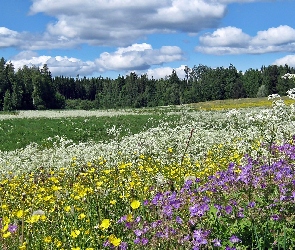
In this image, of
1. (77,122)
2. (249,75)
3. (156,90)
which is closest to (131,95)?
(156,90)

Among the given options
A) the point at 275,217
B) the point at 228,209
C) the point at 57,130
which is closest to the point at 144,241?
the point at 228,209

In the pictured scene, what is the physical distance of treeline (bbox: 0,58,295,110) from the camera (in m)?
101

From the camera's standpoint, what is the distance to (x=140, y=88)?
500ft

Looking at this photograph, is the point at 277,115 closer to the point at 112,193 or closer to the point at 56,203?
the point at 112,193

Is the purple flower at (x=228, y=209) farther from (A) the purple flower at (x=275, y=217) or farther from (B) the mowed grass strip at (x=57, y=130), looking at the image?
(B) the mowed grass strip at (x=57, y=130)

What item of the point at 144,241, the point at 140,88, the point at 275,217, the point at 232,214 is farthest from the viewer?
the point at 140,88

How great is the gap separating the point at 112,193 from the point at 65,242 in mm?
1626

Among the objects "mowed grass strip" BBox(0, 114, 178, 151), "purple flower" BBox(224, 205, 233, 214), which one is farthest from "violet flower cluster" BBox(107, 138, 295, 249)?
"mowed grass strip" BBox(0, 114, 178, 151)

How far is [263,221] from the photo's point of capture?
4.21 metres

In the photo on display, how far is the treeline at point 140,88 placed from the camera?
332 feet

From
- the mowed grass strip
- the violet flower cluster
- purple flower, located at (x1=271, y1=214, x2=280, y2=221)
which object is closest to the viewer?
the violet flower cluster

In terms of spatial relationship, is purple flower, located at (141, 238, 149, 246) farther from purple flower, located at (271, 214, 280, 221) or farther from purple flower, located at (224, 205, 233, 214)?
purple flower, located at (271, 214, 280, 221)

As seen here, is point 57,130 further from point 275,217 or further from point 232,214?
point 275,217

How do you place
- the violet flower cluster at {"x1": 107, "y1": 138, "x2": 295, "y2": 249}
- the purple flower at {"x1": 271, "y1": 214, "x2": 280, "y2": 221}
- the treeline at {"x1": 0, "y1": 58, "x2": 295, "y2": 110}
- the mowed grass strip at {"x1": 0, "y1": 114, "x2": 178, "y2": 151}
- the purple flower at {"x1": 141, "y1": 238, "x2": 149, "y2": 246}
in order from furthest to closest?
the treeline at {"x1": 0, "y1": 58, "x2": 295, "y2": 110}
the mowed grass strip at {"x1": 0, "y1": 114, "x2": 178, "y2": 151}
the purple flower at {"x1": 271, "y1": 214, "x2": 280, "y2": 221}
the violet flower cluster at {"x1": 107, "y1": 138, "x2": 295, "y2": 249}
the purple flower at {"x1": 141, "y1": 238, "x2": 149, "y2": 246}
